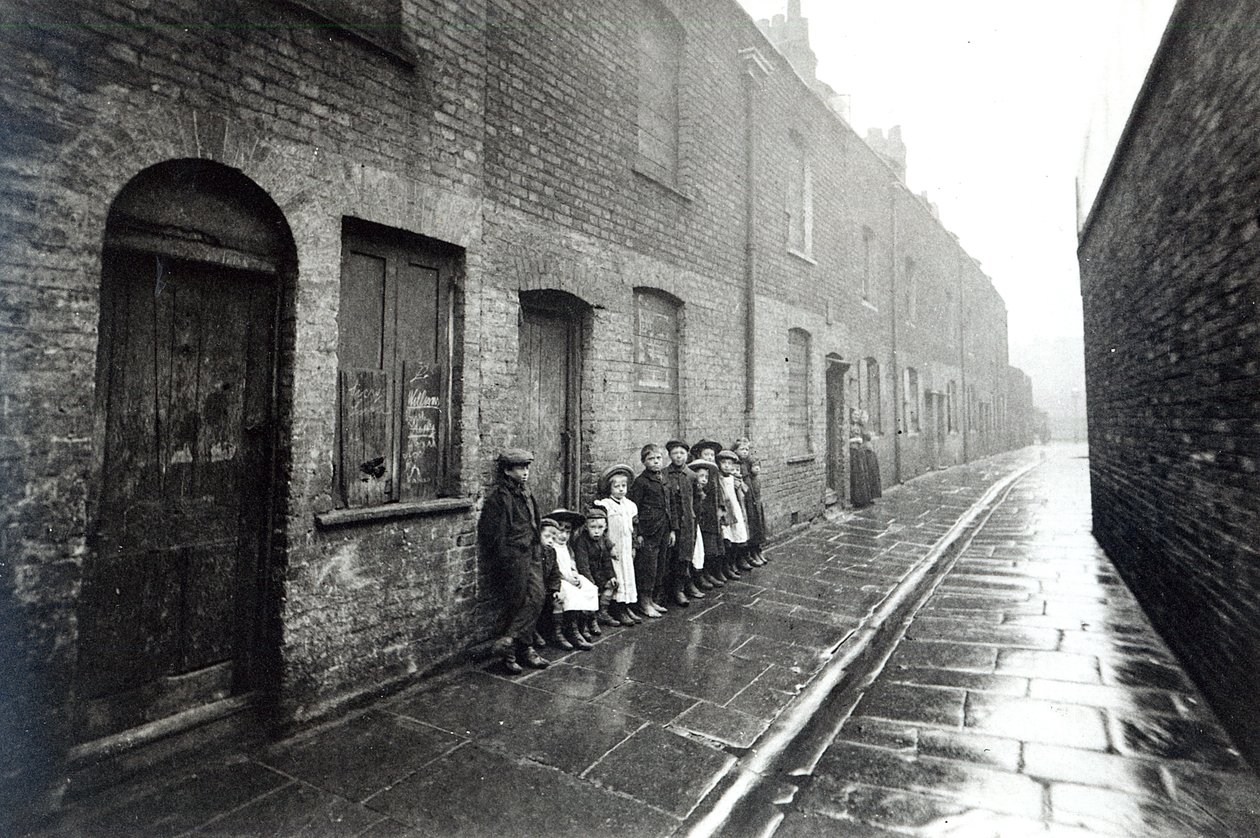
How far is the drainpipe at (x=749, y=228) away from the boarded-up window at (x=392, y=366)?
16.8 ft


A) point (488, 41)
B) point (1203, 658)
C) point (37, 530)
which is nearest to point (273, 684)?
point (37, 530)

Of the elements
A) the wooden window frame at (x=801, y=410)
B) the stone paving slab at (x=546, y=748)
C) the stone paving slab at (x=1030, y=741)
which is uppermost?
the wooden window frame at (x=801, y=410)

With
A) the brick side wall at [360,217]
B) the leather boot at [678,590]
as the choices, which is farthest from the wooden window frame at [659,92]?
the leather boot at [678,590]

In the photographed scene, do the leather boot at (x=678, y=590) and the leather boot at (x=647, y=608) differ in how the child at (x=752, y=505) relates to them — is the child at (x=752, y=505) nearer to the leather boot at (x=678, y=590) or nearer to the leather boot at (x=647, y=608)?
the leather boot at (x=678, y=590)

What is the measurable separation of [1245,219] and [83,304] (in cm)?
597

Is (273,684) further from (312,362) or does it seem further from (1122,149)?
(1122,149)

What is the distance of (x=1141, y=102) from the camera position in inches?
220

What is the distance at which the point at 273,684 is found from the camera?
372 cm

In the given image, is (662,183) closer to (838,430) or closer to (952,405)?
(838,430)

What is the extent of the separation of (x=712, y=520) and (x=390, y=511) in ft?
12.2

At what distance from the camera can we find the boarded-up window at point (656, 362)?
709 cm

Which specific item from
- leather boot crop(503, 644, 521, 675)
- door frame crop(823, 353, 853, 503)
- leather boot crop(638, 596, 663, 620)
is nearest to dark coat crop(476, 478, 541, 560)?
leather boot crop(503, 644, 521, 675)

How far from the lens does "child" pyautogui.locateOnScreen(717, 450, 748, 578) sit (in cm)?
734

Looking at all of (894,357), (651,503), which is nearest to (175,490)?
(651,503)
